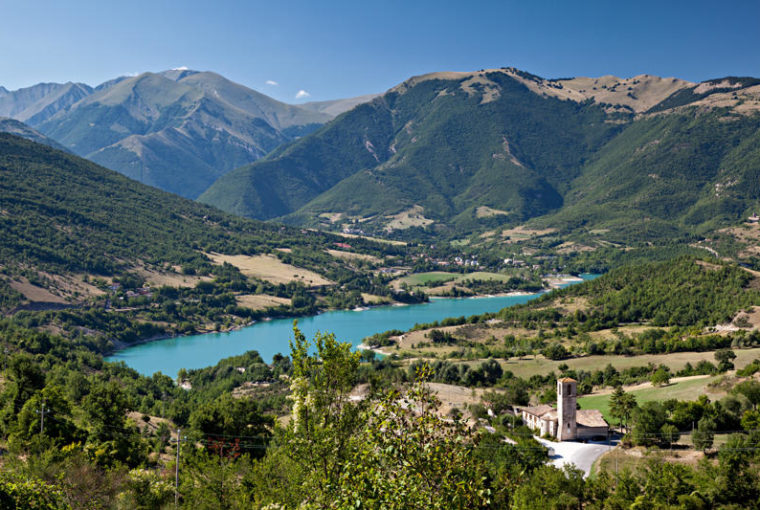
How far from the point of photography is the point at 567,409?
3181 centimetres

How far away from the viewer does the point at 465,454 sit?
26.1ft

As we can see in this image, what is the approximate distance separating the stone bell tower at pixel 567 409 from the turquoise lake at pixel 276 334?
43.6 meters

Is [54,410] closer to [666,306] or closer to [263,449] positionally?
[263,449]

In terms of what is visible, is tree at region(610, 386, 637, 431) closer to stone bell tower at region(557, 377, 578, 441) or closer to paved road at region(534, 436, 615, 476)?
paved road at region(534, 436, 615, 476)

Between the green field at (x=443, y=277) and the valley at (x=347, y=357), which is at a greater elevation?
the valley at (x=347, y=357)

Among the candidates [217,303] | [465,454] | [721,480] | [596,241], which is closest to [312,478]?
[465,454]

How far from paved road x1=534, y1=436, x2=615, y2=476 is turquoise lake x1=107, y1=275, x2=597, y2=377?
44.6 metres

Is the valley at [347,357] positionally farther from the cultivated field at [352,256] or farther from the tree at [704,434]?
the cultivated field at [352,256]

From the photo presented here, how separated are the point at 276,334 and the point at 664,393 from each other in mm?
70696

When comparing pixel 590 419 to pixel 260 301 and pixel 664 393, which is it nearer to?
pixel 664 393

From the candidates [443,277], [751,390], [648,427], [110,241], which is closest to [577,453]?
[648,427]

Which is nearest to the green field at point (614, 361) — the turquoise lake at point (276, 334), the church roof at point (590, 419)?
the church roof at point (590, 419)

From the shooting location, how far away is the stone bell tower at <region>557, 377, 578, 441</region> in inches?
1247

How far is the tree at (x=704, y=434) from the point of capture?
84.4 ft
